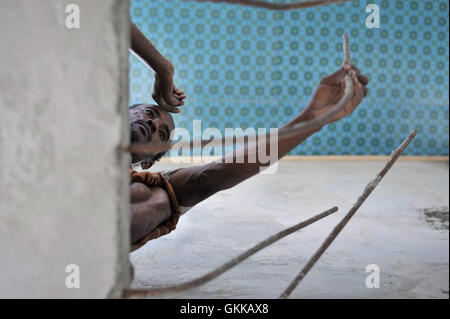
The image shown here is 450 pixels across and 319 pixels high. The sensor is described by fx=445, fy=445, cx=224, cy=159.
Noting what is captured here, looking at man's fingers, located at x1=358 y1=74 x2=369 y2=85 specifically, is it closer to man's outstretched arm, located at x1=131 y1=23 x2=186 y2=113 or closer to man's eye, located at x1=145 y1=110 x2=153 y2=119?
man's outstretched arm, located at x1=131 y1=23 x2=186 y2=113

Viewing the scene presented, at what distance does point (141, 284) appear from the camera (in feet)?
6.48

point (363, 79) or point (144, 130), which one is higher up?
point (363, 79)

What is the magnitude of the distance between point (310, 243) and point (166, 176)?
4.16 ft

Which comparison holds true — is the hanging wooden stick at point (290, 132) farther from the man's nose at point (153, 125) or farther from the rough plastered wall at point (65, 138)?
the man's nose at point (153, 125)

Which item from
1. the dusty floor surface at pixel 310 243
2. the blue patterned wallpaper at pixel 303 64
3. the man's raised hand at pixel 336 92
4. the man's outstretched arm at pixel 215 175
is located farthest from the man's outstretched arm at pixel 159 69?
the blue patterned wallpaper at pixel 303 64

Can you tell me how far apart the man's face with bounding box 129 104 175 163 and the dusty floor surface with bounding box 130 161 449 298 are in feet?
2.13

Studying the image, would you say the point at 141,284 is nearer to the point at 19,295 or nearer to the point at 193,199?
the point at 193,199

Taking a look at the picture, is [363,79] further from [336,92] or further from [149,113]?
[149,113]

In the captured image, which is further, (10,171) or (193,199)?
(193,199)

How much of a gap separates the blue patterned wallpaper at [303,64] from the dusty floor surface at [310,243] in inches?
49.8

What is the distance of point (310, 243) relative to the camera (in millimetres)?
2580

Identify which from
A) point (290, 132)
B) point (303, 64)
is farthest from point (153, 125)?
point (303, 64)
